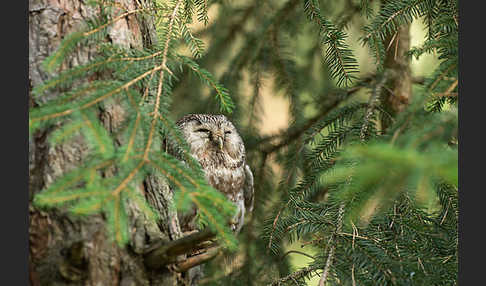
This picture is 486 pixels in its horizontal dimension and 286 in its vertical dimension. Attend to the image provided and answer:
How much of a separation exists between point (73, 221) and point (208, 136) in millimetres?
1136

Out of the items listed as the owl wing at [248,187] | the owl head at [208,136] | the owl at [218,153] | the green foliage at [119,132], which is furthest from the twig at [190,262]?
the owl wing at [248,187]

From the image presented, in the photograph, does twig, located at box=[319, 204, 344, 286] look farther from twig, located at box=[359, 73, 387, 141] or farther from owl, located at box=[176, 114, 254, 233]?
owl, located at box=[176, 114, 254, 233]

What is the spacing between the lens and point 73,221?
4.72 feet

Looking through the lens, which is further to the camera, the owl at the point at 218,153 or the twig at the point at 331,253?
the owl at the point at 218,153

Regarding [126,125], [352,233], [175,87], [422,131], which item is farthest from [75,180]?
[175,87]

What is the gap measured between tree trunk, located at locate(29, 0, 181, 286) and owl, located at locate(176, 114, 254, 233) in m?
0.76

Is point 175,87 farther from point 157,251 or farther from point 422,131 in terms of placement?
point 422,131

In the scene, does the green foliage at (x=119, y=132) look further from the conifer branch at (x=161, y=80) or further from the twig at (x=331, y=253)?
the twig at (x=331, y=253)

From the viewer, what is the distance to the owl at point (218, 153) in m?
2.47

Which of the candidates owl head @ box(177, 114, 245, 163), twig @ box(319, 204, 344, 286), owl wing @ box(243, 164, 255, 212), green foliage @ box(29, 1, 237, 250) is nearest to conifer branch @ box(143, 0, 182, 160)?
green foliage @ box(29, 1, 237, 250)

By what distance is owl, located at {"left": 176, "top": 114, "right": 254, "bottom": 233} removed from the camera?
2.47 m

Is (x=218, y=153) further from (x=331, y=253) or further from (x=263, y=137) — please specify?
(x=331, y=253)

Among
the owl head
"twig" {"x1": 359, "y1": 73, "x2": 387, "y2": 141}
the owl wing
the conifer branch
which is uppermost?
the conifer branch

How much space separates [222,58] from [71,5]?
4.92 ft
